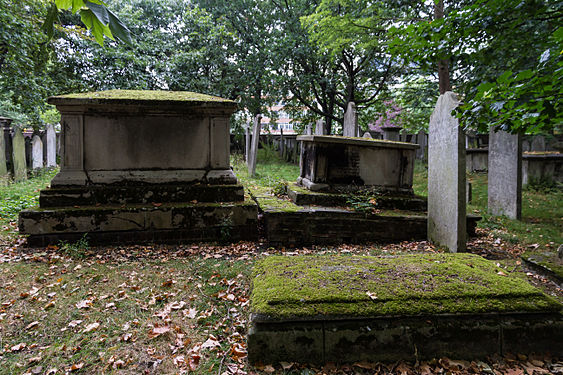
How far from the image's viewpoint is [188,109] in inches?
211

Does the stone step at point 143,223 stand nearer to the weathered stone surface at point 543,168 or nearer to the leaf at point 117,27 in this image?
the leaf at point 117,27

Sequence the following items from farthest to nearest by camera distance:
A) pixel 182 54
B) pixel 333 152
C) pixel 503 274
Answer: pixel 182 54 < pixel 333 152 < pixel 503 274

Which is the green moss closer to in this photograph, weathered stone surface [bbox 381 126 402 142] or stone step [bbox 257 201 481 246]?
stone step [bbox 257 201 481 246]

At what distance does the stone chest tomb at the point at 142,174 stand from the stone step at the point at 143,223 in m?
0.01

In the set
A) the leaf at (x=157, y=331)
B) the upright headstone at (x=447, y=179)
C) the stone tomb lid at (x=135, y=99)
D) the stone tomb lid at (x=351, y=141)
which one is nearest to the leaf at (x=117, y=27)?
the leaf at (x=157, y=331)

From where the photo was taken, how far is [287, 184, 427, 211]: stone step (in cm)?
576

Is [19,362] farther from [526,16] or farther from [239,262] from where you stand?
[526,16]

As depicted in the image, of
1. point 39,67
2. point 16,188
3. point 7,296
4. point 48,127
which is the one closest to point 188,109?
point 7,296

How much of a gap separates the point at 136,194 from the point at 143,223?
56cm

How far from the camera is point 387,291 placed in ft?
7.82

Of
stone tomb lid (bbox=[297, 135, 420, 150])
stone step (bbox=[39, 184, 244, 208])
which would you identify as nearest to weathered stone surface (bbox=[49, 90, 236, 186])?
stone step (bbox=[39, 184, 244, 208])

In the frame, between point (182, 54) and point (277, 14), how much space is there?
5.63m

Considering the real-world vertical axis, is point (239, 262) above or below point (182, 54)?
below

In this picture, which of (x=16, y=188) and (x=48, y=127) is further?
(x=48, y=127)
